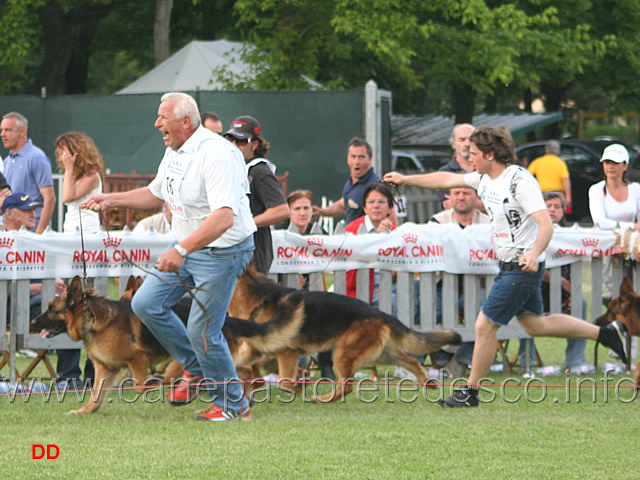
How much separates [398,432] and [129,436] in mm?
1612

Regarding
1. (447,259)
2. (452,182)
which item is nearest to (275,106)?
(447,259)

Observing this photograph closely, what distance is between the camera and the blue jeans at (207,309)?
5992 millimetres

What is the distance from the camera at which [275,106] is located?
15492 mm

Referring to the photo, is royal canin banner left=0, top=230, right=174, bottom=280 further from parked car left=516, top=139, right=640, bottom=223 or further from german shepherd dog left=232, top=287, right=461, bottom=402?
parked car left=516, top=139, right=640, bottom=223

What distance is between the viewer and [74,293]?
6.79 metres

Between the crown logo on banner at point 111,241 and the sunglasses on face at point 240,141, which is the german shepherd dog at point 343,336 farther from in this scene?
the crown logo on banner at point 111,241

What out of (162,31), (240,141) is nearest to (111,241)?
(240,141)

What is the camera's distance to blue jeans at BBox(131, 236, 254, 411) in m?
5.99

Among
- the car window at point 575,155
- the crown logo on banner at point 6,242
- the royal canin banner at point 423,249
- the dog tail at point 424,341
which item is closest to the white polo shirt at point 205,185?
the dog tail at point 424,341

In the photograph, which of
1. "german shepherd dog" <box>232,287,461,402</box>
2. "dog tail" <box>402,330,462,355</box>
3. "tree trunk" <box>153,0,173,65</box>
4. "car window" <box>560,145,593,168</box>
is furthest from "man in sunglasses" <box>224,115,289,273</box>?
"car window" <box>560,145,593,168</box>

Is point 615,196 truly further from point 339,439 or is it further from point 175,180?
point 175,180

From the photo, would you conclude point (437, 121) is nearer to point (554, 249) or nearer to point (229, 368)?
point (554, 249)

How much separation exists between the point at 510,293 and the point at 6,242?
151 inches

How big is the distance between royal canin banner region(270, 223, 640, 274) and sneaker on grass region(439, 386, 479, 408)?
1790 millimetres
